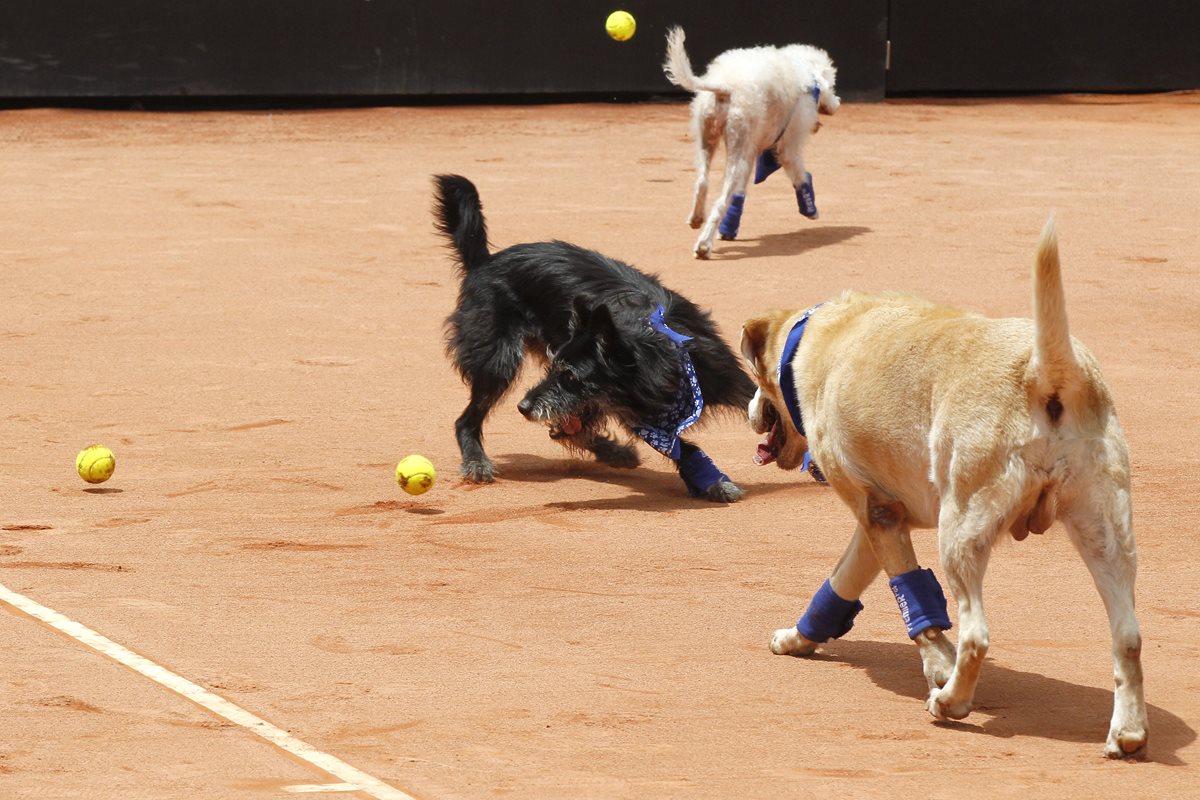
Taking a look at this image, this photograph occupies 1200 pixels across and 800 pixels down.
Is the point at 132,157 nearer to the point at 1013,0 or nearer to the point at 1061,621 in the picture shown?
the point at 1013,0

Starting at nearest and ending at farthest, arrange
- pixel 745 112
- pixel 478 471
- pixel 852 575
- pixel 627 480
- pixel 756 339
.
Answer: pixel 852 575
pixel 756 339
pixel 478 471
pixel 627 480
pixel 745 112

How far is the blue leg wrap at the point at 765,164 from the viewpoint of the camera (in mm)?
13945

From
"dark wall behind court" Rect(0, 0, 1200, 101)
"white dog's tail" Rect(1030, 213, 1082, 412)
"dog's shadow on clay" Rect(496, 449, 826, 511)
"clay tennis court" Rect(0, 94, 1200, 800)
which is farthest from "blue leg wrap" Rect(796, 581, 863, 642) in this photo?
"dark wall behind court" Rect(0, 0, 1200, 101)

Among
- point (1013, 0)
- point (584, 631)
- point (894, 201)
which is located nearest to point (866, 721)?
Answer: point (584, 631)

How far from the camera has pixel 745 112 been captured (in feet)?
43.5

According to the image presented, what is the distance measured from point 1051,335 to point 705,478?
11.3ft

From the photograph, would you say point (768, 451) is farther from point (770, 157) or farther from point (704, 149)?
point (770, 157)

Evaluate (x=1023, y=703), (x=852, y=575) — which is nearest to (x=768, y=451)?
(x=852, y=575)

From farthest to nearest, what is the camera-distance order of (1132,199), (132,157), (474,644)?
(132,157) → (1132,199) → (474,644)

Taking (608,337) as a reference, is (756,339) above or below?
above

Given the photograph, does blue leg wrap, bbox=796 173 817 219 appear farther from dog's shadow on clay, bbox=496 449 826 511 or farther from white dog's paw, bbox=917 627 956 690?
white dog's paw, bbox=917 627 956 690

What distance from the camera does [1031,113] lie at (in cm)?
2169

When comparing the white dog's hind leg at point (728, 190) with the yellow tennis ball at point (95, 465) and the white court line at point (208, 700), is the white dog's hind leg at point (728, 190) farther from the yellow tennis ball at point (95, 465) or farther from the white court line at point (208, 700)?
the white court line at point (208, 700)

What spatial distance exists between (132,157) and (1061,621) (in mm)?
14040
